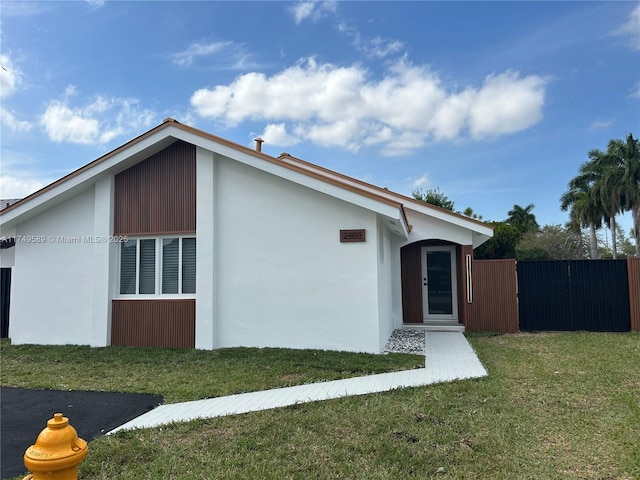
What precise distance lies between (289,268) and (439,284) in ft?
20.5

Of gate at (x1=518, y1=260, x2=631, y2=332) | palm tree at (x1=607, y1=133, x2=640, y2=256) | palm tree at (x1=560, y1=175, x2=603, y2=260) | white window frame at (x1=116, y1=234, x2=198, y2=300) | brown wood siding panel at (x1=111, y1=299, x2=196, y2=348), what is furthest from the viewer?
palm tree at (x1=560, y1=175, x2=603, y2=260)

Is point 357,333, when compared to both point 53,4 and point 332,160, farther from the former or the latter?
point 332,160

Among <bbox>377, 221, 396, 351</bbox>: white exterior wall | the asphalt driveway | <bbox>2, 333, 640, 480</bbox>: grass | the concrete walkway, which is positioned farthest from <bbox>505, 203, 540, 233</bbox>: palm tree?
the asphalt driveway

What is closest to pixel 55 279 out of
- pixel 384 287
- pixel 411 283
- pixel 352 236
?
pixel 352 236

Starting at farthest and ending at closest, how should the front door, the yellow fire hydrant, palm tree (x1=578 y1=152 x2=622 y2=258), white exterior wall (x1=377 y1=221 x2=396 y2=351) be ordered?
palm tree (x1=578 y1=152 x2=622 y2=258)
the front door
white exterior wall (x1=377 y1=221 x2=396 y2=351)
the yellow fire hydrant

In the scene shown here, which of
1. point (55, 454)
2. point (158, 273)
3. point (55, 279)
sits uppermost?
point (158, 273)

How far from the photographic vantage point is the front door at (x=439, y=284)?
13.1 m

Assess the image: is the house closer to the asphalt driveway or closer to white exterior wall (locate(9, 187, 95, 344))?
white exterior wall (locate(9, 187, 95, 344))

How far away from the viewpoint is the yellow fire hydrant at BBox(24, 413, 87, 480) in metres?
1.98

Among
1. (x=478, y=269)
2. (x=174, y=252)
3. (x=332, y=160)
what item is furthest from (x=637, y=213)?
(x=174, y=252)

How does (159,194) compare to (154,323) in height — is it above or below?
above

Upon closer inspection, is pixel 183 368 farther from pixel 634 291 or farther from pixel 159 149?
pixel 634 291

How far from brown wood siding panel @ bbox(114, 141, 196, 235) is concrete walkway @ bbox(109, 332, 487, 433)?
4872 millimetres

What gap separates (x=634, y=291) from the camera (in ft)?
36.7
